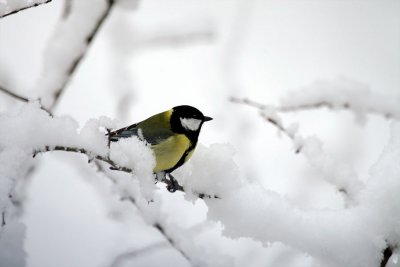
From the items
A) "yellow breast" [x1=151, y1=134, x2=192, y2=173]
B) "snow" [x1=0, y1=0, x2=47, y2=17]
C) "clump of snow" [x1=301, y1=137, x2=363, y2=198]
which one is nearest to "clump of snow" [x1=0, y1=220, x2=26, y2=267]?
"snow" [x1=0, y1=0, x2=47, y2=17]

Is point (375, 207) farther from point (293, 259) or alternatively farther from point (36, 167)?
point (36, 167)

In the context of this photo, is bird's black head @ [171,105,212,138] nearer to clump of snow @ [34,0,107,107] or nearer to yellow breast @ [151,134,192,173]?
yellow breast @ [151,134,192,173]

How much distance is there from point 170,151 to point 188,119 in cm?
43

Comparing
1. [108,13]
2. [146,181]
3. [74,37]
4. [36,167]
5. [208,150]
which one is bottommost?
[36,167]

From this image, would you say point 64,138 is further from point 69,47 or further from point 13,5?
point 69,47

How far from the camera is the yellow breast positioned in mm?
1977

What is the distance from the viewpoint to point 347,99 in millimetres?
1686

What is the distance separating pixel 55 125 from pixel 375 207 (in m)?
0.95

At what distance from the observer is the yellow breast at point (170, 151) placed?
6.48ft

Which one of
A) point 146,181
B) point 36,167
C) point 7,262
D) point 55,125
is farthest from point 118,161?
point 36,167

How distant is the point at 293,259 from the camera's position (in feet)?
6.82

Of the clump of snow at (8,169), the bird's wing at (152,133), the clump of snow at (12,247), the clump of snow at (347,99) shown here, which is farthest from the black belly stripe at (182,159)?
the clump of snow at (8,169)

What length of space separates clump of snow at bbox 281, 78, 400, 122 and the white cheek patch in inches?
30.6

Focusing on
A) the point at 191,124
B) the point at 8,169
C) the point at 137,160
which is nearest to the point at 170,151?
the point at 191,124
